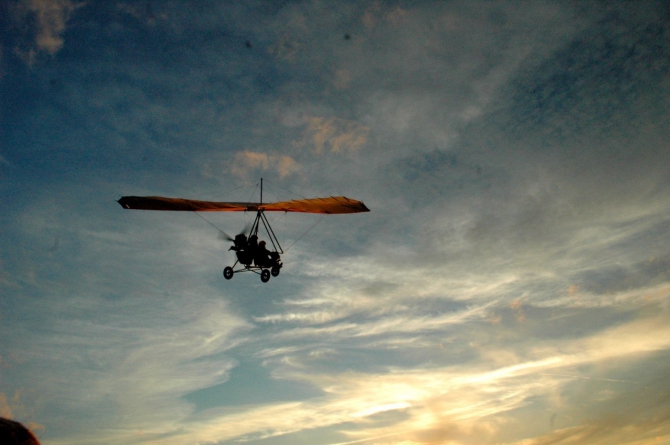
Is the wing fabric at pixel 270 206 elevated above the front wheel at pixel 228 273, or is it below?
above

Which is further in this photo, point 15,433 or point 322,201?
point 322,201

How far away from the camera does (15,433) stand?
2400 mm

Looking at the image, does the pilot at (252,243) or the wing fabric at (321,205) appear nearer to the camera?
the pilot at (252,243)

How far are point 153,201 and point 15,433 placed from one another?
21056mm

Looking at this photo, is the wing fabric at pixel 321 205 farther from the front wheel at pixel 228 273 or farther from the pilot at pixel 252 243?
the front wheel at pixel 228 273

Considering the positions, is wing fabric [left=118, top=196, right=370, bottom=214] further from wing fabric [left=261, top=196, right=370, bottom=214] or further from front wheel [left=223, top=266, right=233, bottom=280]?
front wheel [left=223, top=266, right=233, bottom=280]

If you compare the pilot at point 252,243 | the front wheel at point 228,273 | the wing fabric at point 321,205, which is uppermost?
the wing fabric at point 321,205

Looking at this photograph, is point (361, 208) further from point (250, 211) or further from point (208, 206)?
point (208, 206)

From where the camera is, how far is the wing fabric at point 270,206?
22.9 metres

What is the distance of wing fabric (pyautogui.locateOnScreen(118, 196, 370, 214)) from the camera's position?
22.9 metres

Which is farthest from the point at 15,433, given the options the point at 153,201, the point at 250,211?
the point at 250,211

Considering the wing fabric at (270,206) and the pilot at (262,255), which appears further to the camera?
the pilot at (262,255)

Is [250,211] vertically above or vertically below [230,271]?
above

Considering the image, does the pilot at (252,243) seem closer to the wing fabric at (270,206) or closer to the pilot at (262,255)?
the pilot at (262,255)
